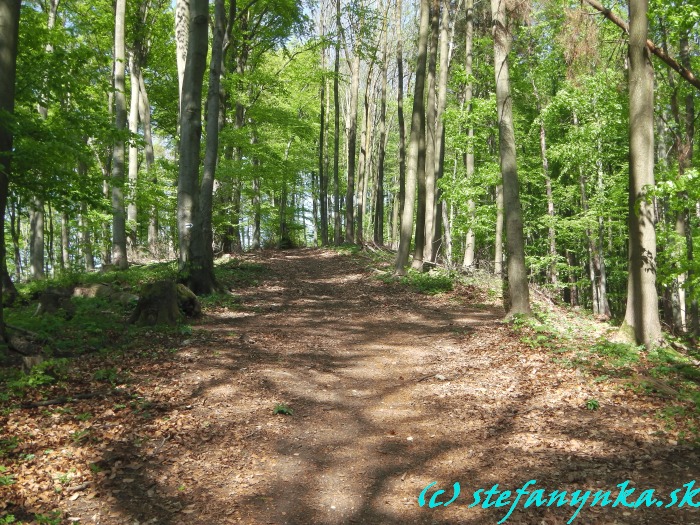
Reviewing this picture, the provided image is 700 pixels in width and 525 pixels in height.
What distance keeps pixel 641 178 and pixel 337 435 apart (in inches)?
247

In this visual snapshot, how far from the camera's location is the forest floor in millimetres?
3686

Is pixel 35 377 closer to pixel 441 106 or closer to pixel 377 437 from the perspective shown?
pixel 377 437

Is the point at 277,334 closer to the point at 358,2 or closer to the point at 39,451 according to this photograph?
the point at 39,451

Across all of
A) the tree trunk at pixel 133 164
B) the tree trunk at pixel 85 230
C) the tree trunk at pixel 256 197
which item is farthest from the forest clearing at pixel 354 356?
the tree trunk at pixel 256 197

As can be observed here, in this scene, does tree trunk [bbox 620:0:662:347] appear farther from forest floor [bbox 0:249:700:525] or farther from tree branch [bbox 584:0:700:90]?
forest floor [bbox 0:249:700:525]

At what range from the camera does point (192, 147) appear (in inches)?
424

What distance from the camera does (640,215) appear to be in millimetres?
7461

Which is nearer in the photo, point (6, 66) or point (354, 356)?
point (6, 66)

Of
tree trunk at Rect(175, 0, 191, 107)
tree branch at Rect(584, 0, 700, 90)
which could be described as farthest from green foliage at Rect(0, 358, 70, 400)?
tree branch at Rect(584, 0, 700, 90)

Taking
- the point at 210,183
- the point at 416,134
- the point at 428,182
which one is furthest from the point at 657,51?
the point at 210,183

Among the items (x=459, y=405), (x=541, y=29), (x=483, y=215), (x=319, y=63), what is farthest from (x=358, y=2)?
(x=459, y=405)

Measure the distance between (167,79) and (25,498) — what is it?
23.7m

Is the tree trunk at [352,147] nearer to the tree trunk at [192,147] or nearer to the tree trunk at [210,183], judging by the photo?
the tree trunk at [210,183]

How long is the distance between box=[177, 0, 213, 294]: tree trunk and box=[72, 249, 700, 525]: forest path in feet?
9.41
